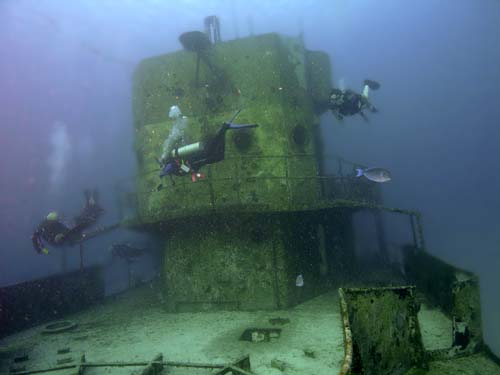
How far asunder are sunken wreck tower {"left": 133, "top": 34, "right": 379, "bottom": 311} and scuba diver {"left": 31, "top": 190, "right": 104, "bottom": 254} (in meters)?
2.11

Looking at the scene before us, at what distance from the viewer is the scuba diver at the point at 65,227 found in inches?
508

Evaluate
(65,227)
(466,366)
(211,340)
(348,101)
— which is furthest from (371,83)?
(65,227)

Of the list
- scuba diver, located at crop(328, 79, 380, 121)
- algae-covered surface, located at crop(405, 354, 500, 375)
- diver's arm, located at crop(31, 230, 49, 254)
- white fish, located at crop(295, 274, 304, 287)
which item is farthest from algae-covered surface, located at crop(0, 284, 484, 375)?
scuba diver, located at crop(328, 79, 380, 121)

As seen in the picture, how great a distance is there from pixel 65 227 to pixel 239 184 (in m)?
7.54

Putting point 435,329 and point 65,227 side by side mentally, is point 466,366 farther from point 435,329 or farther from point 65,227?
point 65,227

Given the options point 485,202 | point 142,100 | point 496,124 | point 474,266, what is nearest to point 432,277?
point 142,100

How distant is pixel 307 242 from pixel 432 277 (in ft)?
13.5

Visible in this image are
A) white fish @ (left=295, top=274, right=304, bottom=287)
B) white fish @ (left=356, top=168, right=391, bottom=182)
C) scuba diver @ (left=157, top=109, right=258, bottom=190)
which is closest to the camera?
scuba diver @ (left=157, top=109, right=258, bottom=190)

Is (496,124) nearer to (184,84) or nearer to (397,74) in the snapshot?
(397,74)

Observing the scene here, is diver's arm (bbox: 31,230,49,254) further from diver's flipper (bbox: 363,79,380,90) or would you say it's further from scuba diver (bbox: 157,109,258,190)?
diver's flipper (bbox: 363,79,380,90)

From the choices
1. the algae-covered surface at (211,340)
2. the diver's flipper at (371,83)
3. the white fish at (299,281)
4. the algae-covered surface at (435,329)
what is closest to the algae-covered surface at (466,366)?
the algae-covered surface at (211,340)

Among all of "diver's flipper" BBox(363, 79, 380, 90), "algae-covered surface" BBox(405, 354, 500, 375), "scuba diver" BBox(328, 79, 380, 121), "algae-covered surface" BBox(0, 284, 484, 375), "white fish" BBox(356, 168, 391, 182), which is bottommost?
"algae-covered surface" BBox(0, 284, 484, 375)

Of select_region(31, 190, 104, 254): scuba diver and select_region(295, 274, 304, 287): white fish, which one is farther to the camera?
select_region(31, 190, 104, 254): scuba diver

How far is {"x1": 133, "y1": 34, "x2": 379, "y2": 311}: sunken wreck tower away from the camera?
1089 cm
